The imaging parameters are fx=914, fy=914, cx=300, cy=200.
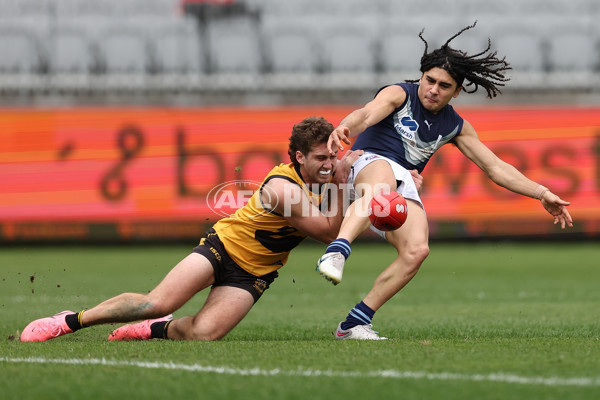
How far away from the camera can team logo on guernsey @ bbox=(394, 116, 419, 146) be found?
6.98 metres

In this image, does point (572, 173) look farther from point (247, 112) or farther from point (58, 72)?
point (58, 72)

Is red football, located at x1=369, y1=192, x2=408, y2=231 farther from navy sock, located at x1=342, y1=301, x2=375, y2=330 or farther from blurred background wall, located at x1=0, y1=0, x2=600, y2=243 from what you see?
blurred background wall, located at x1=0, y1=0, x2=600, y2=243

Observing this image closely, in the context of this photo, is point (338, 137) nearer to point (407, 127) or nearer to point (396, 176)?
point (396, 176)

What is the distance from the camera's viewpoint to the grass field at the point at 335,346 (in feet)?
13.8

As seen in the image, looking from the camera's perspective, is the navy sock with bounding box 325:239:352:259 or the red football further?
the red football

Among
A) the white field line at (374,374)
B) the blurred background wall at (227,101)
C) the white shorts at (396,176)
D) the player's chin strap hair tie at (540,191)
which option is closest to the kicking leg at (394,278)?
the white shorts at (396,176)

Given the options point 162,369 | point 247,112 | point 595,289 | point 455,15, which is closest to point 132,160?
point 247,112

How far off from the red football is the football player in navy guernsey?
166mm

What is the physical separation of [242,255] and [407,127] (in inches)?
62.9

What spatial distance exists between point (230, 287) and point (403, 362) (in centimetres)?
207

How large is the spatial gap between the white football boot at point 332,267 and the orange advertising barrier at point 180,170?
37.7 ft

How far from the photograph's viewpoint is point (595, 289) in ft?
36.1

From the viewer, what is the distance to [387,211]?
581cm

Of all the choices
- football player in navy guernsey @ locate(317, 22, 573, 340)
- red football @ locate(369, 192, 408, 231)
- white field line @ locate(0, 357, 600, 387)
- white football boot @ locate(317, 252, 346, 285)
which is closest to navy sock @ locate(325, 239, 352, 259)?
white football boot @ locate(317, 252, 346, 285)
